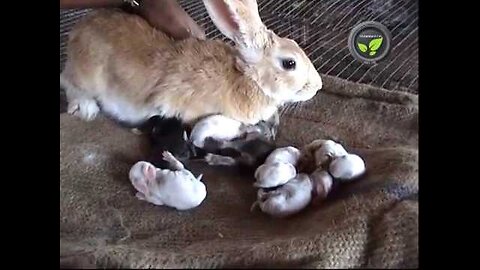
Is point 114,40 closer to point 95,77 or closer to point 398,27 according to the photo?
point 95,77

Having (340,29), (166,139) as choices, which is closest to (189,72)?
(166,139)

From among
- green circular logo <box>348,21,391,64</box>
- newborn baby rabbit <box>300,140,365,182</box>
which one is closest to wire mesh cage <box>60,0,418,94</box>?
green circular logo <box>348,21,391,64</box>

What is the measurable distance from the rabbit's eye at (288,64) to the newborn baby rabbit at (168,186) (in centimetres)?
19

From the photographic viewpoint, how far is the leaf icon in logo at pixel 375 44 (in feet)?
3.16

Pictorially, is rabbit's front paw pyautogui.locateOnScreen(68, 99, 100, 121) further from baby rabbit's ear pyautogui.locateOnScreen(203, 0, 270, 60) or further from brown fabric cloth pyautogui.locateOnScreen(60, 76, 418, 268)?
baby rabbit's ear pyautogui.locateOnScreen(203, 0, 270, 60)

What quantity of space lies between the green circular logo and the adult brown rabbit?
0.07 meters

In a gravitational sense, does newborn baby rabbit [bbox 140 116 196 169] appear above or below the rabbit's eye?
below

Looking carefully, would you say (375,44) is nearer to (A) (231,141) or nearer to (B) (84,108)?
(A) (231,141)

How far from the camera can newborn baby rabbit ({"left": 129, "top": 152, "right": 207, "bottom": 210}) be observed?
90 centimetres

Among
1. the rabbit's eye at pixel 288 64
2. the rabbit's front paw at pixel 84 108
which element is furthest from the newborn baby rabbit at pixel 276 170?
the rabbit's front paw at pixel 84 108

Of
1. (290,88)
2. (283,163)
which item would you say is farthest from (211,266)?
(290,88)
